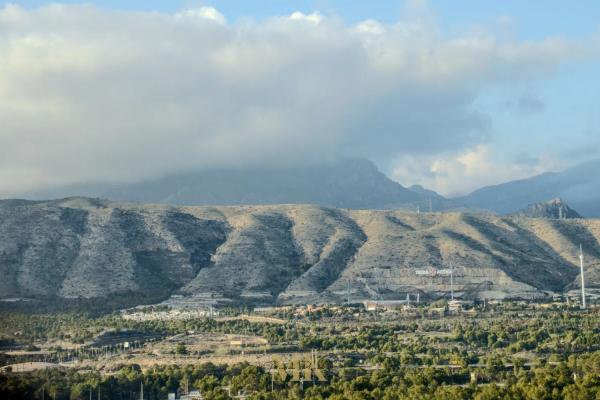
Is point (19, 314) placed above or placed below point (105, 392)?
above

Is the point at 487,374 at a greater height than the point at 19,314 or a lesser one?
lesser

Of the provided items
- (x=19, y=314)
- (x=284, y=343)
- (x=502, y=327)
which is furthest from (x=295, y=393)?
(x=502, y=327)

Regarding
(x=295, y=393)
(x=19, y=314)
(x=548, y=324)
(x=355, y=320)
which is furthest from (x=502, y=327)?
(x=19, y=314)

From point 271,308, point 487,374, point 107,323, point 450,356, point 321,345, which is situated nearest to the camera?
point 487,374

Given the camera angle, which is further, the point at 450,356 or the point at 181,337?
the point at 181,337

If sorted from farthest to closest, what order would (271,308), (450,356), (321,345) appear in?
(271,308)
(321,345)
(450,356)

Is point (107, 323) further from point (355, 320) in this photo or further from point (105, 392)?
point (105, 392)

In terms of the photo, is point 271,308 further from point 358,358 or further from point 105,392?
→ point 105,392

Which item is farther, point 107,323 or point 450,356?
point 107,323

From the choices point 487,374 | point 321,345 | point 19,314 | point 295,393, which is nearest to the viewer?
point 19,314
